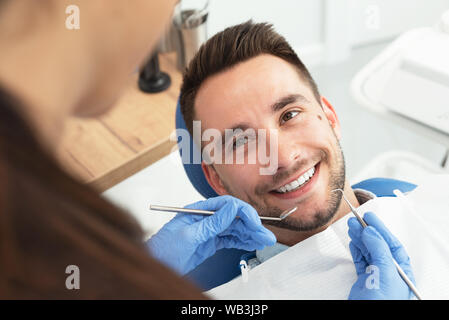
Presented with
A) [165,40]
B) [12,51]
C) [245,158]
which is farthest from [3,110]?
[165,40]

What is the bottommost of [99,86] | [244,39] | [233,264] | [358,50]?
[233,264]

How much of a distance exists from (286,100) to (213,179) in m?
0.32

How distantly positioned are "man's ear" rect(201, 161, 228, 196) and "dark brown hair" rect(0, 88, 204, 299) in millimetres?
913

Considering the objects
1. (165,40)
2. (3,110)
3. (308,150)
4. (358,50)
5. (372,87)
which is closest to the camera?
(3,110)

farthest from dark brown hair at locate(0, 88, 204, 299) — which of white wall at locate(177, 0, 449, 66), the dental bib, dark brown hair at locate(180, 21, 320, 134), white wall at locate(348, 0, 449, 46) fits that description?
white wall at locate(348, 0, 449, 46)

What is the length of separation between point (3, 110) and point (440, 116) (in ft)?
4.22

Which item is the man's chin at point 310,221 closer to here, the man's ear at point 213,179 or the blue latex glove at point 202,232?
the blue latex glove at point 202,232

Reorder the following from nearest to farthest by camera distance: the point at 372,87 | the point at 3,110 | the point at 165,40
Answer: the point at 3,110
the point at 372,87
the point at 165,40

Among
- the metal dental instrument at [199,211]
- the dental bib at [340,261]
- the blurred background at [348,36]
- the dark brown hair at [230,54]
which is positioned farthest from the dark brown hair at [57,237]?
the blurred background at [348,36]

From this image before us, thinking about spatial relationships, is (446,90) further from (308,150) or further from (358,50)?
(358,50)

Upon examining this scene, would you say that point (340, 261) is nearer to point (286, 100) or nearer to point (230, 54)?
point (286, 100)

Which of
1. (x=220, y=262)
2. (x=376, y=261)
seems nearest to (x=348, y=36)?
(x=220, y=262)

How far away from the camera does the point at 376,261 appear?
995 millimetres

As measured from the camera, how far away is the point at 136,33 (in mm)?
494
